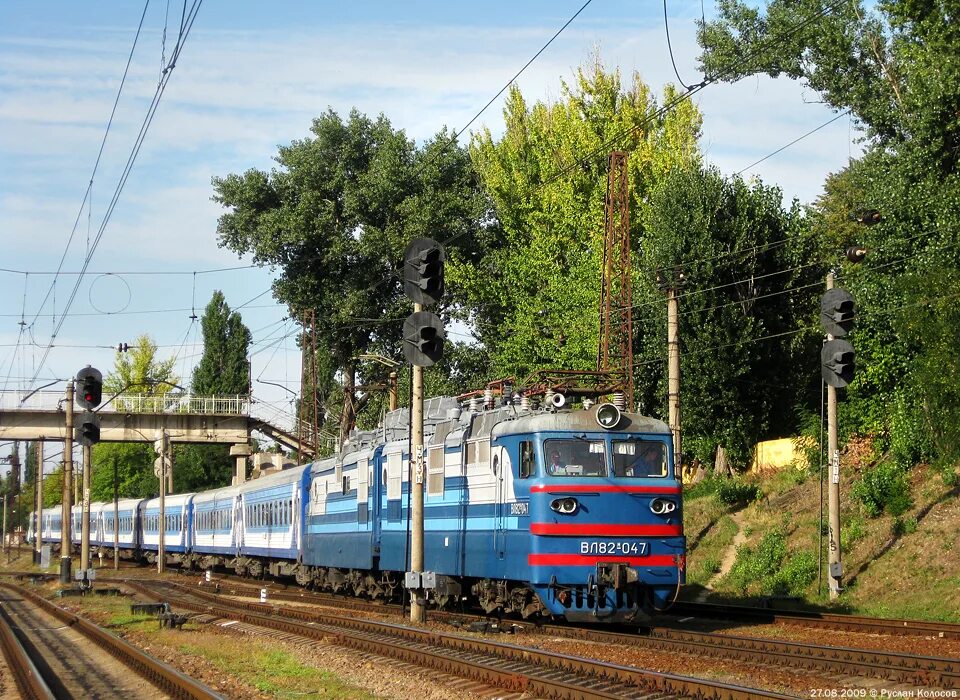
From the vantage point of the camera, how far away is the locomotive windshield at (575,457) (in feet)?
65.2

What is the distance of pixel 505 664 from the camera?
16.0 meters

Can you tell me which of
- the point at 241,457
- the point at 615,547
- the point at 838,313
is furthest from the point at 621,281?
the point at 241,457

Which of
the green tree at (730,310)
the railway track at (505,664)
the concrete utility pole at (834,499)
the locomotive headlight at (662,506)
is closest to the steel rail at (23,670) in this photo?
the railway track at (505,664)

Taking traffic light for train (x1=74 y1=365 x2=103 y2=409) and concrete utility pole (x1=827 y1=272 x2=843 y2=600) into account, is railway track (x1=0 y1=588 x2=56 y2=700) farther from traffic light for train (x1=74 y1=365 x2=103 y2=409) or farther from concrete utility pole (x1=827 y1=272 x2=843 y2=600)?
concrete utility pole (x1=827 y1=272 x2=843 y2=600)

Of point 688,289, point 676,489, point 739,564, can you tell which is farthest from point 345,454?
point 688,289

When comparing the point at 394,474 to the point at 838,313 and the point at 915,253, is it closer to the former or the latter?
the point at 838,313

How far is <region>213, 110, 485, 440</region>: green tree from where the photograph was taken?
215 feet

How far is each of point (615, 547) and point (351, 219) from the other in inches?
1967

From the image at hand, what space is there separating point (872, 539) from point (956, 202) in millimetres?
9658

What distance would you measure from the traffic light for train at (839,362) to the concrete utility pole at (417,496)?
8.65 metres

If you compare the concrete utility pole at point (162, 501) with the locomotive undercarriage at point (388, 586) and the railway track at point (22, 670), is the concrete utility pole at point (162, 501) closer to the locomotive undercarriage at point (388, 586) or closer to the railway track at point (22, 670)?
the locomotive undercarriage at point (388, 586)

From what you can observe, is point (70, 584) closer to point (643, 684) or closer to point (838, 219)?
point (643, 684)

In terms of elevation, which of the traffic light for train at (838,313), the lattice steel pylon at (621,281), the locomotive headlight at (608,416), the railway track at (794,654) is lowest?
the railway track at (794,654)

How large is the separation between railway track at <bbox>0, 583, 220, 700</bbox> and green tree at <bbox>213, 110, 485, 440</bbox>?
3944cm
